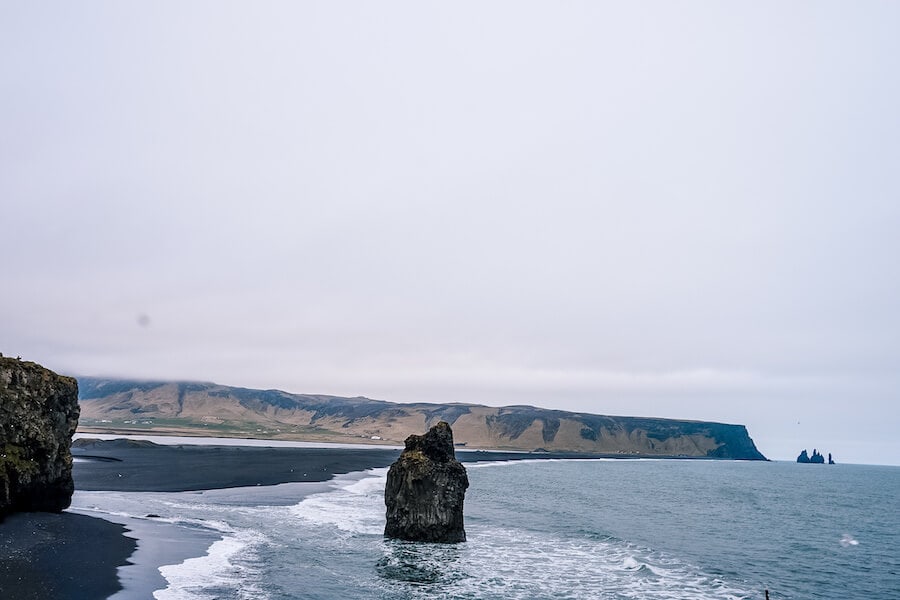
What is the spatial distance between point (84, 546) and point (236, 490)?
4253cm

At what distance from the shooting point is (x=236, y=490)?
74.4 m

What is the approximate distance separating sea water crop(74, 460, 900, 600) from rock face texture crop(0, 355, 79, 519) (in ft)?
20.0

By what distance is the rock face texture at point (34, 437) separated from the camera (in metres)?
38.5

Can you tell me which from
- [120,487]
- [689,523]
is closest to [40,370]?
[120,487]

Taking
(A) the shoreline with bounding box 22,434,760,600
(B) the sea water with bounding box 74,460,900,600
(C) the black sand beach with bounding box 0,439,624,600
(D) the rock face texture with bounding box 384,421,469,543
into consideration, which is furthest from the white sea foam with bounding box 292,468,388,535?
(C) the black sand beach with bounding box 0,439,624,600

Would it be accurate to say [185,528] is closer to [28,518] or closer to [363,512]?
[28,518]

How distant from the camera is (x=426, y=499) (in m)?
44.1

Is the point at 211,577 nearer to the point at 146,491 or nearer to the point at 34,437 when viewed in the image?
the point at 34,437

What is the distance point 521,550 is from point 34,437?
33.1m

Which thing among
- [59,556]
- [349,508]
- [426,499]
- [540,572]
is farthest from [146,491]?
[540,572]

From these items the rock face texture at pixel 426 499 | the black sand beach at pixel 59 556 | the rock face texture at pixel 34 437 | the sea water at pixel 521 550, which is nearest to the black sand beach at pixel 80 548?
the black sand beach at pixel 59 556

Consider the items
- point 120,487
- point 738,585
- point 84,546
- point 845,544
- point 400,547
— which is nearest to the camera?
point 84,546

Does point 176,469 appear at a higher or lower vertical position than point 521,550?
lower

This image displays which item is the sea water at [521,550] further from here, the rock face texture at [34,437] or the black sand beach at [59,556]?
the rock face texture at [34,437]
